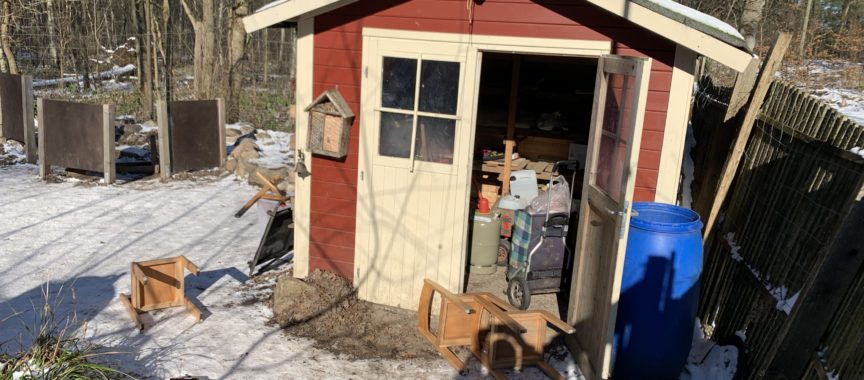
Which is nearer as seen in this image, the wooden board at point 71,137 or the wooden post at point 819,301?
the wooden post at point 819,301

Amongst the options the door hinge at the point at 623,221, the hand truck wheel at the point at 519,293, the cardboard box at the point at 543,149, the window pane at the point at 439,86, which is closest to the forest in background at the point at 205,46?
the cardboard box at the point at 543,149

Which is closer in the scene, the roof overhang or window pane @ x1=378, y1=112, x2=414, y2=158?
the roof overhang

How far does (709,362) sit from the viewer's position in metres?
4.52

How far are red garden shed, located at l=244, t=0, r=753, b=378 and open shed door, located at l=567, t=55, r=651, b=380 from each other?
0.01m

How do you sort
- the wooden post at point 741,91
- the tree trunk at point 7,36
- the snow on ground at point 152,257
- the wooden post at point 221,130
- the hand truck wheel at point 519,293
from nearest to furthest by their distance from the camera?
the snow on ground at point 152,257 < the wooden post at point 741,91 < the hand truck wheel at point 519,293 < the wooden post at point 221,130 < the tree trunk at point 7,36

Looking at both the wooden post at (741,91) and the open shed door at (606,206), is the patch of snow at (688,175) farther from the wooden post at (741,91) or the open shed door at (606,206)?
the open shed door at (606,206)

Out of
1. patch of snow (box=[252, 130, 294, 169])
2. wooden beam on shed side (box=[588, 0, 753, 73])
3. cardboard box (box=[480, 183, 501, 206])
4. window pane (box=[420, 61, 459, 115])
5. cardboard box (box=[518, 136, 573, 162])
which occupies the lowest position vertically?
patch of snow (box=[252, 130, 294, 169])

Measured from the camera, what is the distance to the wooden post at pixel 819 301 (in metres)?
3.13

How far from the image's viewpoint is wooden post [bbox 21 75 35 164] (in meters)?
9.62

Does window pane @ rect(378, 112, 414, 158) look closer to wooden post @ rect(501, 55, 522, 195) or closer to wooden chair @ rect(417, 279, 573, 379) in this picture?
wooden chair @ rect(417, 279, 573, 379)

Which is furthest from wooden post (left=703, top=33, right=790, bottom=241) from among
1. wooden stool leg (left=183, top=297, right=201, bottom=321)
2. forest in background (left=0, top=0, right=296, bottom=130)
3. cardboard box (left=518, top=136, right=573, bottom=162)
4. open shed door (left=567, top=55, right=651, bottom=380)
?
forest in background (left=0, top=0, right=296, bottom=130)

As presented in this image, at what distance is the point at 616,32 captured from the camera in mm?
4602

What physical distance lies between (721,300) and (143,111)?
12.1m

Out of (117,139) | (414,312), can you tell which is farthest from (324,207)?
(117,139)
